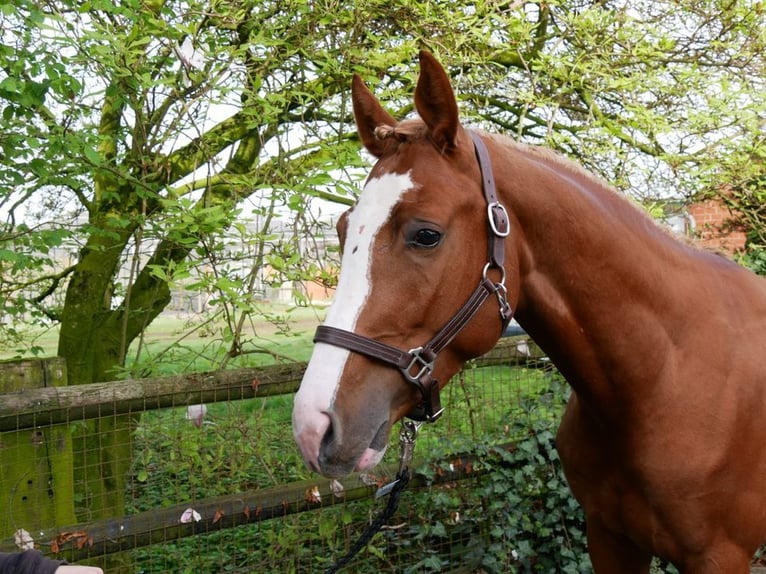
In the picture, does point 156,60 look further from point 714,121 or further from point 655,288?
point 714,121

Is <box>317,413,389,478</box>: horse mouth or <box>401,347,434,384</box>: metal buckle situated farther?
<box>401,347,434,384</box>: metal buckle

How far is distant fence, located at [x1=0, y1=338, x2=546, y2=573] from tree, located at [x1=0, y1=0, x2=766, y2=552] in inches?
8.4

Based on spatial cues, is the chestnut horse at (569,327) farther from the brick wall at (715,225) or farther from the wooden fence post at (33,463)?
the brick wall at (715,225)

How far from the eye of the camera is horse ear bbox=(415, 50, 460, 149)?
1801 mm

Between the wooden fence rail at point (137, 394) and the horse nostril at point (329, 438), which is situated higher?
the horse nostril at point (329, 438)

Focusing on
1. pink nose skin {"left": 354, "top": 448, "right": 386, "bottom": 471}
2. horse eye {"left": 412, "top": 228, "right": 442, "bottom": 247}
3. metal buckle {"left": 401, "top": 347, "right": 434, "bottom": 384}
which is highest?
horse eye {"left": 412, "top": 228, "right": 442, "bottom": 247}

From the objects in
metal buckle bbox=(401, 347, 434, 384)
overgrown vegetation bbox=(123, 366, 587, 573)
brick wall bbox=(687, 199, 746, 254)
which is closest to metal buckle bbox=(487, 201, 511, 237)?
metal buckle bbox=(401, 347, 434, 384)

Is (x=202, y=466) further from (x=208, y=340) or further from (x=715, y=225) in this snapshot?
(x=715, y=225)

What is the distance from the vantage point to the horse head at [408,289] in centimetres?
165

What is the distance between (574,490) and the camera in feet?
8.43

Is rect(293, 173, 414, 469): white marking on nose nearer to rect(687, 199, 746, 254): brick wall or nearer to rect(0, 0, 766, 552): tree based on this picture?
rect(0, 0, 766, 552): tree

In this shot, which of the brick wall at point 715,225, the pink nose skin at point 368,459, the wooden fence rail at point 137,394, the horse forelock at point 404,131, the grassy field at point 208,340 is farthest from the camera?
the brick wall at point 715,225

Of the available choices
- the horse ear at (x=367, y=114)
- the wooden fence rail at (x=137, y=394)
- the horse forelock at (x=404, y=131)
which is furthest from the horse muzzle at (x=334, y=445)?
the wooden fence rail at (x=137, y=394)

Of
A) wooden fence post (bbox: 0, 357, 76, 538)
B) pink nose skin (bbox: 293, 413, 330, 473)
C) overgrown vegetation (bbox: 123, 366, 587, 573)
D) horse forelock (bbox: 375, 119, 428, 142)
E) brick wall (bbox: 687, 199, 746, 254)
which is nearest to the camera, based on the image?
pink nose skin (bbox: 293, 413, 330, 473)
